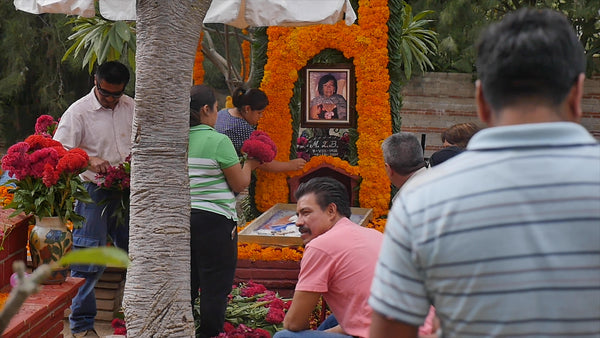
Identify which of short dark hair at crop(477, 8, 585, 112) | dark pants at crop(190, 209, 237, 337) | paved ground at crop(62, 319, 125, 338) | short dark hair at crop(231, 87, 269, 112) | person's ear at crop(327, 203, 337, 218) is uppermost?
short dark hair at crop(477, 8, 585, 112)

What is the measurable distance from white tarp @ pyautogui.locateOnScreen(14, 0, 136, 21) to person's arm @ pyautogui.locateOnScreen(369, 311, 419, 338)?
4.98 metres

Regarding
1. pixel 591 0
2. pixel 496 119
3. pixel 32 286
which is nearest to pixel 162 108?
pixel 496 119

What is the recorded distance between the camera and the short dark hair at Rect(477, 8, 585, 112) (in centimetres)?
151

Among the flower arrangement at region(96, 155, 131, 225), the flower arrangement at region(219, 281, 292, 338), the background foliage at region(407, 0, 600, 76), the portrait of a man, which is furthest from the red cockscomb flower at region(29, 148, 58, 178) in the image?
the background foliage at region(407, 0, 600, 76)

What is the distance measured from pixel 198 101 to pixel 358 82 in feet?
9.97

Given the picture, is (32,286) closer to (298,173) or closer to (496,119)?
(496,119)

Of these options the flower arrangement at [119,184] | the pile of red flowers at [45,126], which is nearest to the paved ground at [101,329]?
the flower arrangement at [119,184]

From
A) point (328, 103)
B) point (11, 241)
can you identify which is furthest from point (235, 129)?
point (11, 241)

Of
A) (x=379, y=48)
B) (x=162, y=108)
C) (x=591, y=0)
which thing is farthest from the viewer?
(x=591, y=0)

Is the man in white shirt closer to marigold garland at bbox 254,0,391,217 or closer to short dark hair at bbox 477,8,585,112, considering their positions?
marigold garland at bbox 254,0,391,217

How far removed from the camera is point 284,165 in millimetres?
7430

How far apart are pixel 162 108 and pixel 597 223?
8.79ft

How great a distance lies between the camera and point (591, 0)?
11414 mm

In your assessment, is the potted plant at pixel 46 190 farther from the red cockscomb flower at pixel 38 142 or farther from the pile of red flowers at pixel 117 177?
the pile of red flowers at pixel 117 177
